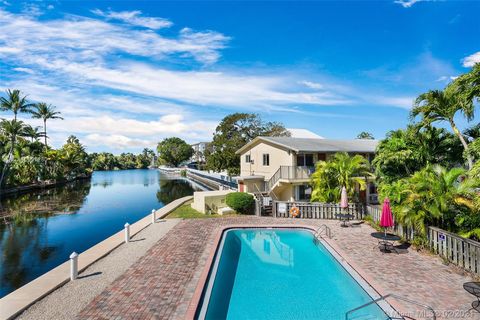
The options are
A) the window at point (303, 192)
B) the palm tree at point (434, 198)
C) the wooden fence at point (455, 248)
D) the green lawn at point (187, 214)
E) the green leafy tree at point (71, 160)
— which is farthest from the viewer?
the green leafy tree at point (71, 160)

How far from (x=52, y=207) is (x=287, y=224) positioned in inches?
1102

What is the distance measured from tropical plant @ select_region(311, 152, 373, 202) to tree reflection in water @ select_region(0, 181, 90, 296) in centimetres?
1768

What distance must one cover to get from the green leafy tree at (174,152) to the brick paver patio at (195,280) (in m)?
117

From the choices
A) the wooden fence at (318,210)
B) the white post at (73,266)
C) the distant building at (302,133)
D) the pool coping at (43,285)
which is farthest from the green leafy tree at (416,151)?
the distant building at (302,133)

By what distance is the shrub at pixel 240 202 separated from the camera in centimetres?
2152

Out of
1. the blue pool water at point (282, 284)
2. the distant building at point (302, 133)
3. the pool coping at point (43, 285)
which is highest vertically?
the distant building at point (302, 133)

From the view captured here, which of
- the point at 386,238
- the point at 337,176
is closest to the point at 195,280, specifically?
the point at 386,238

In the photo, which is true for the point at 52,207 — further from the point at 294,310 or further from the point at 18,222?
the point at 294,310

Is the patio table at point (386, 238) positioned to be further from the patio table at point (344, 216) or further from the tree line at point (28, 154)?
the tree line at point (28, 154)

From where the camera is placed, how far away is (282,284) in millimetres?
10516

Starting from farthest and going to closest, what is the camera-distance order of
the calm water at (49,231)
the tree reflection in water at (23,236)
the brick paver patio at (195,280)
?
the calm water at (49,231)
the tree reflection in water at (23,236)
the brick paver patio at (195,280)

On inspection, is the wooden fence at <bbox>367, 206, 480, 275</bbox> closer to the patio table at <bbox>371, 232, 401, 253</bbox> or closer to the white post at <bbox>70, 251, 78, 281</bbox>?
the patio table at <bbox>371, 232, 401, 253</bbox>

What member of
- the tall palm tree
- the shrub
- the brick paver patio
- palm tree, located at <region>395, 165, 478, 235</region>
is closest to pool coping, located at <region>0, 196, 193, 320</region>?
the brick paver patio

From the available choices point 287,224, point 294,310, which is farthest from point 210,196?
point 294,310
